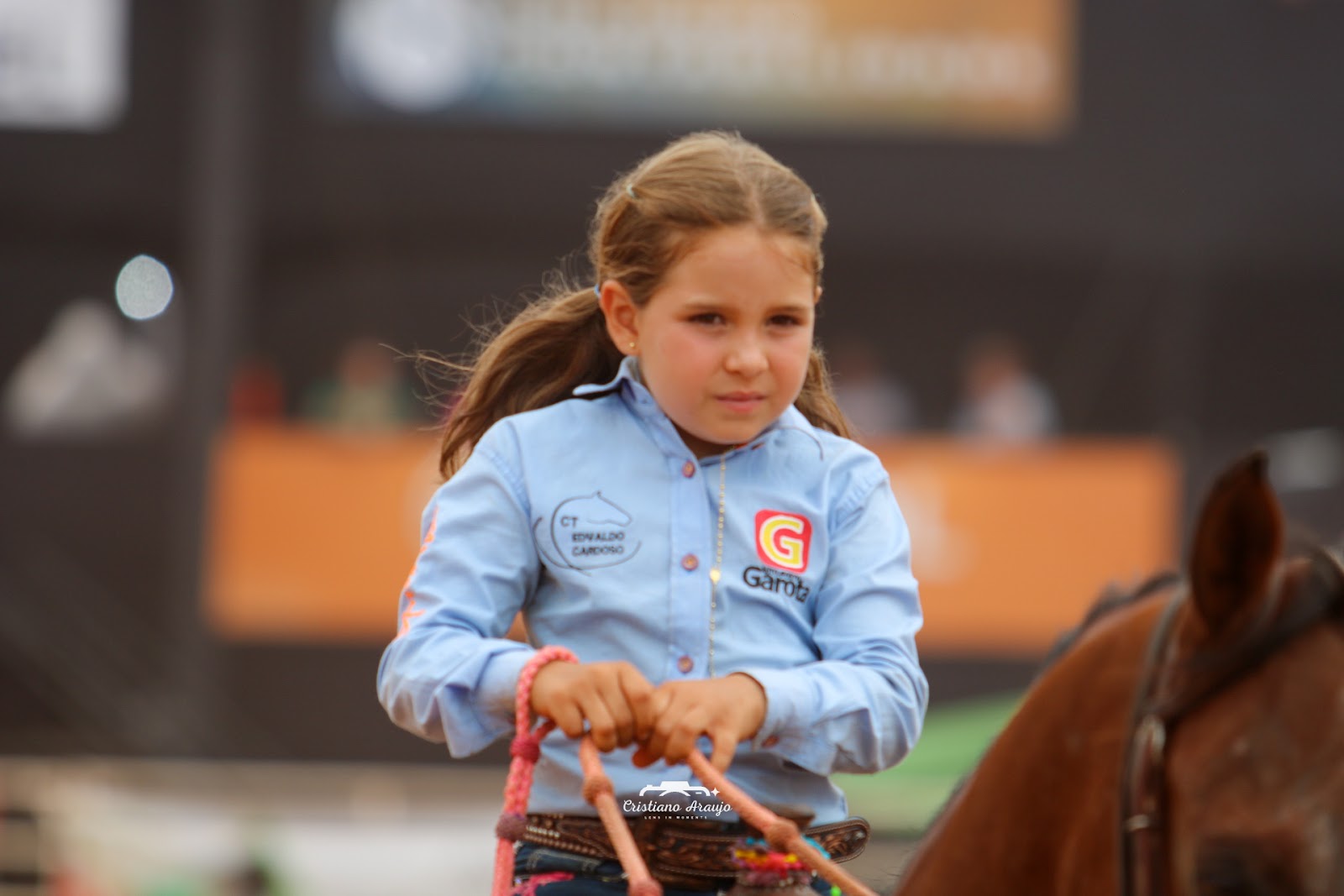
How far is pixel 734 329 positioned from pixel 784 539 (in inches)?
10.2

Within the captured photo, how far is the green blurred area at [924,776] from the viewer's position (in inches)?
274

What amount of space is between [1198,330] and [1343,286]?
3.81 ft

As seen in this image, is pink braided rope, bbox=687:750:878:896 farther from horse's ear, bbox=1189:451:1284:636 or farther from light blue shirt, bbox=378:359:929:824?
horse's ear, bbox=1189:451:1284:636

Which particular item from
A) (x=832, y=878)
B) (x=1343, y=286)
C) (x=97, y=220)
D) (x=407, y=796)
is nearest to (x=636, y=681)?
(x=832, y=878)

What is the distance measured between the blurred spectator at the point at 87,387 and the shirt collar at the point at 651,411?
30.7 ft

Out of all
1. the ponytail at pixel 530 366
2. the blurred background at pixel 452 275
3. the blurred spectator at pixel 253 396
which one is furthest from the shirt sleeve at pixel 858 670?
the blurred spectator at pixel 253 396

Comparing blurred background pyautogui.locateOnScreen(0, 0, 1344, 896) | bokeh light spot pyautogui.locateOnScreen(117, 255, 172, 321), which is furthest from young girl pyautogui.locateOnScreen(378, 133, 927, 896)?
bokeh light spot pyautogui.locateOnScreen(117, 255, 172, 321)

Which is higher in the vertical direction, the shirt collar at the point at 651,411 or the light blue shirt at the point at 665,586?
the shirt collar at the point at 651,411

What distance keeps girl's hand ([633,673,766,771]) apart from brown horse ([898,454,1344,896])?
0.95 ft

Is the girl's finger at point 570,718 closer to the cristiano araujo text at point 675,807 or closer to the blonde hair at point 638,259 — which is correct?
the cristiano araujo text at point 675,807

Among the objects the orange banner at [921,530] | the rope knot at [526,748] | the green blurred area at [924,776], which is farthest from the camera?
the orange banner at [921,530]

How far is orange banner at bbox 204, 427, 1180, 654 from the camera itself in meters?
10.4

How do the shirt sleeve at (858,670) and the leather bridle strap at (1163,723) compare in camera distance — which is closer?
the leather bridle strap at (1163,723)

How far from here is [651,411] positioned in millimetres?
1976
